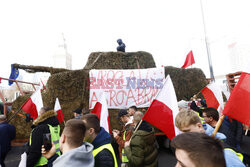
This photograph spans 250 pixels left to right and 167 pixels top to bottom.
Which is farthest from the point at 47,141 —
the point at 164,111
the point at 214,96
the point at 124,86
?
the point at 124,86

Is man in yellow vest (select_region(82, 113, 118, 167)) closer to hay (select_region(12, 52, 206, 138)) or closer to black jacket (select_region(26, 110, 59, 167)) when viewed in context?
black jacket (select_region(26, 110, 59, 167))

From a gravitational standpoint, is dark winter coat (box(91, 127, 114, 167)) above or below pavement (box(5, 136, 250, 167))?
above

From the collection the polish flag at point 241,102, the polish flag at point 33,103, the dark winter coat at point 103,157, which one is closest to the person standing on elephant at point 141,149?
the dark winter coat at point 103,157

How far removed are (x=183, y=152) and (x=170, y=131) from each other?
4.64 feet

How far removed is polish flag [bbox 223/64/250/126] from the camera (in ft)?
5.59

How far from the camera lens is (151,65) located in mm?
7203

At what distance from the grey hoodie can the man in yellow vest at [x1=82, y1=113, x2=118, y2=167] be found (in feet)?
0.77

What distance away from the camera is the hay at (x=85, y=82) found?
596 cm

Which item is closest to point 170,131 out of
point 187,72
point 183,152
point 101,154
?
point 101,154

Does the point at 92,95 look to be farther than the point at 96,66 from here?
No

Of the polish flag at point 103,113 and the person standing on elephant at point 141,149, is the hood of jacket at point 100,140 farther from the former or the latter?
the polish flag at point 103,113

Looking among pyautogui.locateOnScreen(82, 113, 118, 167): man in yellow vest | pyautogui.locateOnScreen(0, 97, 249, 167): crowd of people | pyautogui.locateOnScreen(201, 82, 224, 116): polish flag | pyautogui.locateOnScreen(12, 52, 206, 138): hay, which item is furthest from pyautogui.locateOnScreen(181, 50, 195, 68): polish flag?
pyautogui.locateOnScreen(82, 113, 118, 167): man in yellow vest

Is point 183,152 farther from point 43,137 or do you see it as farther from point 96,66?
point 96,66

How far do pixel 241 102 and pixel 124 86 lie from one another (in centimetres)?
437
